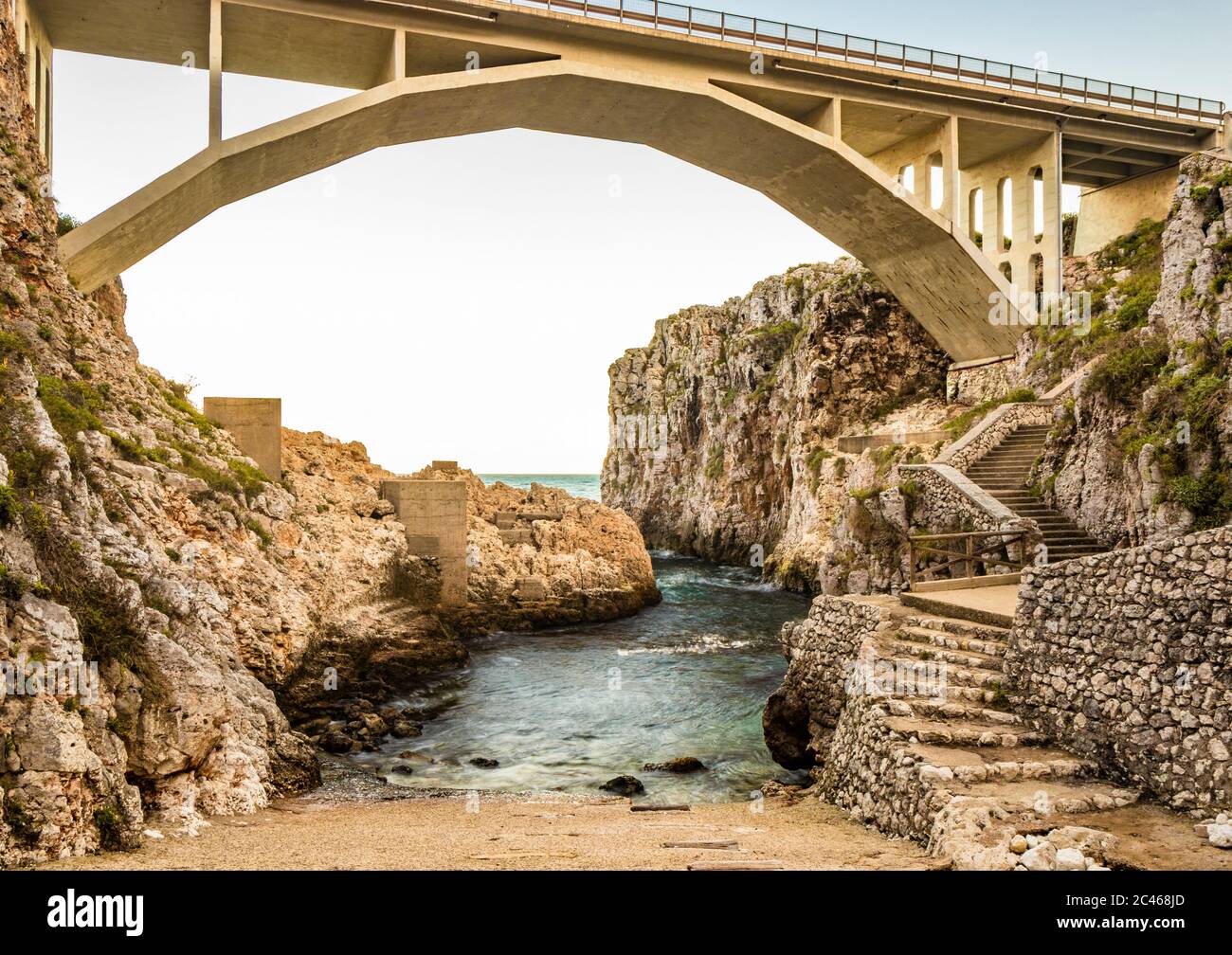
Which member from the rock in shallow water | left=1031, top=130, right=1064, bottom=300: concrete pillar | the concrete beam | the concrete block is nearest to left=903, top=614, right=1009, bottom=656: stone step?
the rock in shallow water

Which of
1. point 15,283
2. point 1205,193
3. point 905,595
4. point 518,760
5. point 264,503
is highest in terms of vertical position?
point 1205,193

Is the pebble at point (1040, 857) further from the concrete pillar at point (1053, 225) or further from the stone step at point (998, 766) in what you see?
the concrete pillar at point (1053, 225)

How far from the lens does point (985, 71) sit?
27469 millimetres

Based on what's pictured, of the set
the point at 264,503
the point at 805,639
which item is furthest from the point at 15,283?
the point at 805,639

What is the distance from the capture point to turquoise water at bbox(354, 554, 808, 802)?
13.3m

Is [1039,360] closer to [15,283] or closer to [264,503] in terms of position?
[264,503]

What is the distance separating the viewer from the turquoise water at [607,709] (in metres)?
13.3

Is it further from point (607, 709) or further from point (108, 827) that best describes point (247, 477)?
point (108, 827)

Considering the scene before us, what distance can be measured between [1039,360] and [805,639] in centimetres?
1640

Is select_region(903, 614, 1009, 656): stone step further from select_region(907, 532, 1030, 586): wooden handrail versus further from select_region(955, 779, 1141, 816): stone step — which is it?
select_region(955, 779, 1141, 816): stone step

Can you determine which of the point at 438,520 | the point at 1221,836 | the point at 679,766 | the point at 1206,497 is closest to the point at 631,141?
the point at 438,520

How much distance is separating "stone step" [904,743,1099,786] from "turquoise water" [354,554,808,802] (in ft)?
15.9
